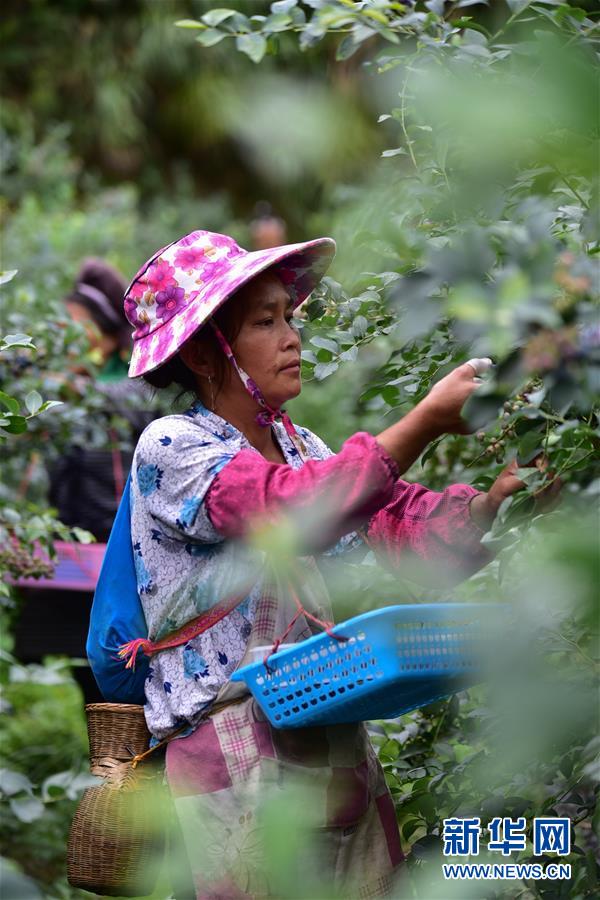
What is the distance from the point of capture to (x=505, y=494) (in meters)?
1.94

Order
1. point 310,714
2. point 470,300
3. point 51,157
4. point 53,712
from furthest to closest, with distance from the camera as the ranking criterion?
point 51,157 → point 53,712 → point 310,714 → point 470,300

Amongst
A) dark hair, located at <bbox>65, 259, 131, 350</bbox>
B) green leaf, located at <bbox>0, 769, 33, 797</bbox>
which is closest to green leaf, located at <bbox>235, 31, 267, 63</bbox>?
green leaf, located at <bbox>0, 769, 33, 797</bbox>

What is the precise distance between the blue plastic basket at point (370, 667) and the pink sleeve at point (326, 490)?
13 cm

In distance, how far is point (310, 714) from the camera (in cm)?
176

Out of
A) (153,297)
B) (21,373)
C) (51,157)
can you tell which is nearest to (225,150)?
(51,157)

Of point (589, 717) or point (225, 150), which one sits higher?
point (589, 717)

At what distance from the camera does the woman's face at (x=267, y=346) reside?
2.07 metres

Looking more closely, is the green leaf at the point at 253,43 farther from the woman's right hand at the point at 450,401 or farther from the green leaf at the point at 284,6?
the woman's right hand at the point at 450,401

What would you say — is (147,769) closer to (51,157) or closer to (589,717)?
(589,717)

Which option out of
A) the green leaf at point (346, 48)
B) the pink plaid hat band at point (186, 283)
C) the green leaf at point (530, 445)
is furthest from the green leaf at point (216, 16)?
the green leaf at point (530, 445)

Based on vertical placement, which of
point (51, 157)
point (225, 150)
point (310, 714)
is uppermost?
point (310, 714)

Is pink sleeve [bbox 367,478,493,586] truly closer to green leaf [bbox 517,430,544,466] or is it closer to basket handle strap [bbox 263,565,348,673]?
basket handle strap [bbox 263,565,348,673]

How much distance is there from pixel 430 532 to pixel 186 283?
524 millimetres

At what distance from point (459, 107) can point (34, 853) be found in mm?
3450
